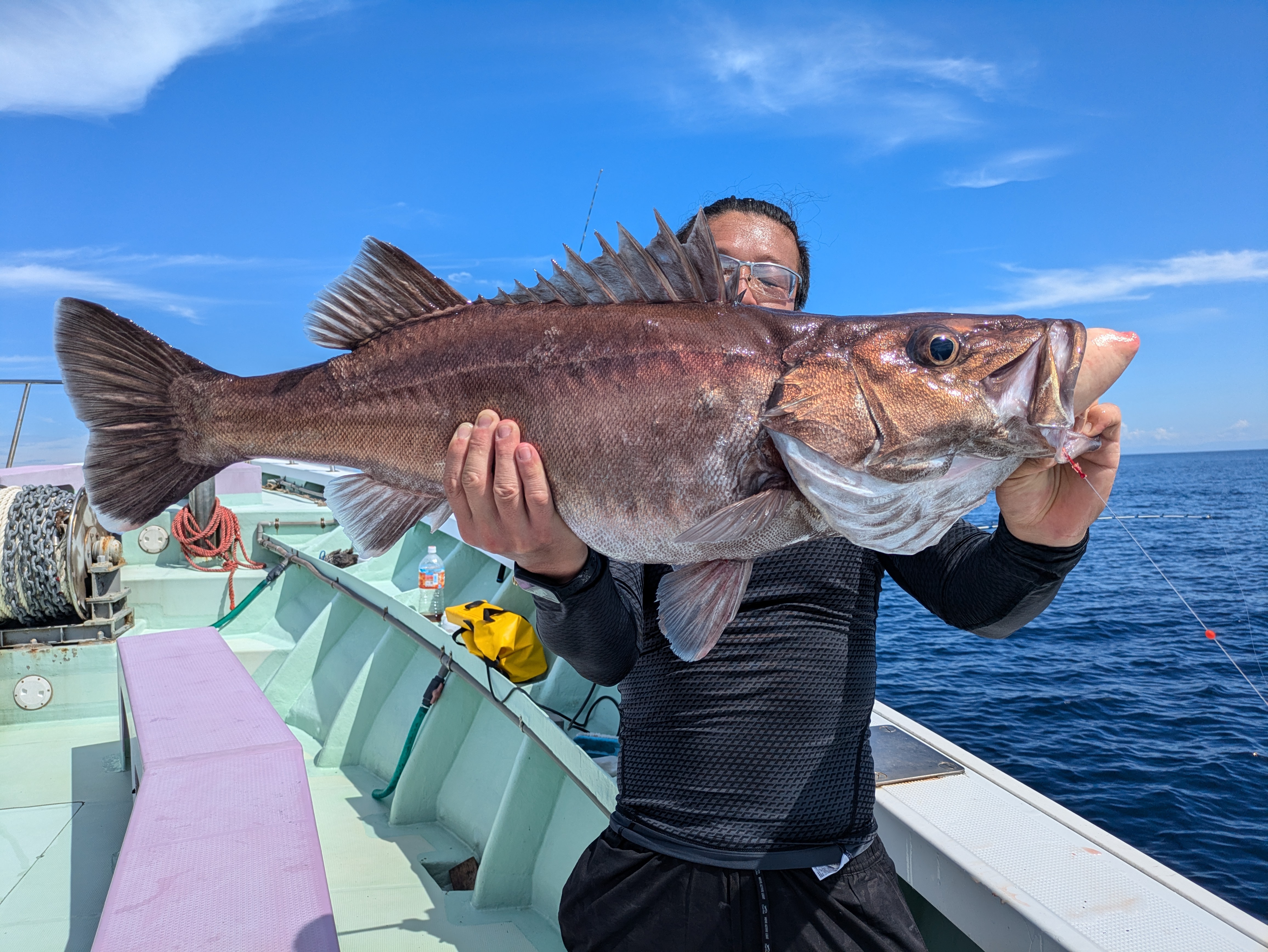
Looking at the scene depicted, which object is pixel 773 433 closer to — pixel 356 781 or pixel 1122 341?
pixel 1122 341

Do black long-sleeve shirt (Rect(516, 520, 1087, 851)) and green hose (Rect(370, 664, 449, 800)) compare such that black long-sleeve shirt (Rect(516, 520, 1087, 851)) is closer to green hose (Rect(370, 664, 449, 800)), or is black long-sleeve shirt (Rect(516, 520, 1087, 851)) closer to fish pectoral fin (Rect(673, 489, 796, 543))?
fish pectoral fin (Rect(673, 489, 796, 543))

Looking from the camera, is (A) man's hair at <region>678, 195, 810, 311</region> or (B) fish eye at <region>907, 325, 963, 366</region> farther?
(A) man's hair at <region>678, 195, 810, 311</region>

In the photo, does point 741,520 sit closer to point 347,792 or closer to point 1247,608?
point 347,792

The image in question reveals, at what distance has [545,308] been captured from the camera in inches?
77.0

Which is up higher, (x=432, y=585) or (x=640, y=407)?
(x=640, y=407)

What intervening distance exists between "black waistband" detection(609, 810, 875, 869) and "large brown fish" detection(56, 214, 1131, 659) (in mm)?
454

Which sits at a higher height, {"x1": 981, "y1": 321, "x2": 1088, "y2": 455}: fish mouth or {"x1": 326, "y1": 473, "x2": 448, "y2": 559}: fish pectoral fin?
{"x1": 981, "y1": 321, "x2": 1088, "y2": 455}: fish mouth

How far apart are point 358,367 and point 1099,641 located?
20098 millimetres

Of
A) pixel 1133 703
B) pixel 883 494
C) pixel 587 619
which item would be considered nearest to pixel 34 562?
pixel 587 619

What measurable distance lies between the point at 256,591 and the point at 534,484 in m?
7.00

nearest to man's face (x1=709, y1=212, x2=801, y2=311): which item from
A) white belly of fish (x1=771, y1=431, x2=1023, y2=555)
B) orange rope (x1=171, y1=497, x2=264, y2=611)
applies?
white belly of fish (x1=771, y1=431, x2=1023, y2=555)

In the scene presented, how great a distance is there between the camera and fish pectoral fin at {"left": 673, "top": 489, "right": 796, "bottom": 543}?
5.51 feet

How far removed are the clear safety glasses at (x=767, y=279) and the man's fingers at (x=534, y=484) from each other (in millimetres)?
916

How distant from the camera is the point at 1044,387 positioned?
5.19 ft
